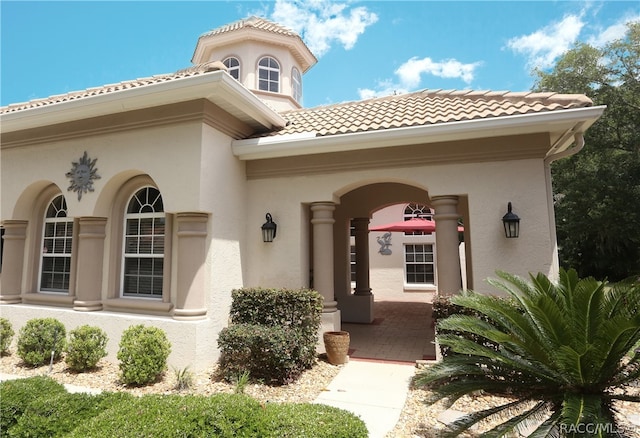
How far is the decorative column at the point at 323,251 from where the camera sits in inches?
327

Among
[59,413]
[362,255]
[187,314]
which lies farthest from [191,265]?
[362,255]

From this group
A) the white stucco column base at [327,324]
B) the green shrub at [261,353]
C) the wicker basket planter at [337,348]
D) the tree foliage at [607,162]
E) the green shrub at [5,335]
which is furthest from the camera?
the tree foliage at [607,162]

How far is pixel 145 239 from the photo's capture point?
27.4 feet

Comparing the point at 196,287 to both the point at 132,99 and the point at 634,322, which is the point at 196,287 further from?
the point at 634,322

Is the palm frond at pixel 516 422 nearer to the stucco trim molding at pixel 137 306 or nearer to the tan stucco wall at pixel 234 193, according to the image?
the tan stucco wall at pixel 234 193

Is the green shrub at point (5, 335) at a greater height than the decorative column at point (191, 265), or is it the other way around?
the decorative column at point (191, 265)

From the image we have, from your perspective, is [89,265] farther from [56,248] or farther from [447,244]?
[447,244]

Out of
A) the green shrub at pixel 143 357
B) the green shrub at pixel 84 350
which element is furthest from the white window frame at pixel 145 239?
the green shrub at pixel 143 357

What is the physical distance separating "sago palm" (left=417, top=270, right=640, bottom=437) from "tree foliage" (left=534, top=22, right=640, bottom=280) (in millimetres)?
20546

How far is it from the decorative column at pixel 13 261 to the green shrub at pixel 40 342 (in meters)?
2.27

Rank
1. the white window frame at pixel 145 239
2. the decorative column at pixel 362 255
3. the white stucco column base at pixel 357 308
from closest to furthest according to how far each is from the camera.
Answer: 1. the white window frame at pixel 145 239
2. the white stucco column base at pixel 357 308
3. the decorative column at pixel 362 255

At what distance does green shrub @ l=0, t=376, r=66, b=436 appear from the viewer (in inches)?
169

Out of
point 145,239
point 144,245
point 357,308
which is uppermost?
point 145,239

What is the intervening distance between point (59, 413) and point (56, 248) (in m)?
6.84
